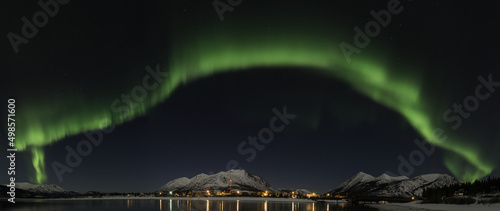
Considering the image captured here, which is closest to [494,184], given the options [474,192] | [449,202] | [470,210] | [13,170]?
[474,192]

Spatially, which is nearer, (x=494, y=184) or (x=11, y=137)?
(x=11, y=137)

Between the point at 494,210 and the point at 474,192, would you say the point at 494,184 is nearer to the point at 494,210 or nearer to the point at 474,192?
the point at 474,192

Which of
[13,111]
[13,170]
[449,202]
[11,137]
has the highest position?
[13,111]

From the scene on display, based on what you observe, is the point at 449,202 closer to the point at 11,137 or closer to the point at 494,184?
the point at 494,184

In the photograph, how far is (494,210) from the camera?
86.6 metres

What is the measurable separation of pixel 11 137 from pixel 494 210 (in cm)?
9289

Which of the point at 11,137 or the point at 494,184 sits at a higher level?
the point at 11,137

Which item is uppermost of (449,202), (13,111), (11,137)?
(13,111)

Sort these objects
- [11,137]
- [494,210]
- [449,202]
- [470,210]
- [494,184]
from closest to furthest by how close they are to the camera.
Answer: [11,137] < [494,210] < [470,210] < [449,202] < [494,184]

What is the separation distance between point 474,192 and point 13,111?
152944 millimetres

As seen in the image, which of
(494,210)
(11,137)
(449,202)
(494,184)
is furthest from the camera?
A: (494,184)

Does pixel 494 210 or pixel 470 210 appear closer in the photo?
pixel 494 210

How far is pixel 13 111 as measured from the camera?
56094 millimetres

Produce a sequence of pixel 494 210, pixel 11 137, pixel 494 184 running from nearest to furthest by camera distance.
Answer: pixel 11 137
pixel 494 210
pixel 494 184
